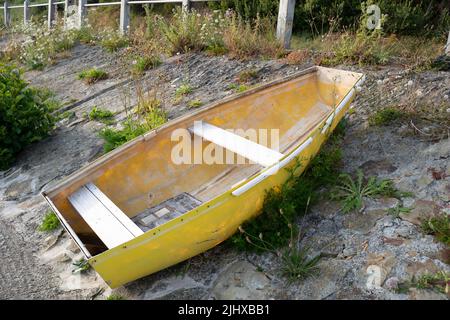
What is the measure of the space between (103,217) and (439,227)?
2.48 meters

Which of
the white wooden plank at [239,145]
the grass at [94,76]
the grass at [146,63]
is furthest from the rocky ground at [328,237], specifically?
the grass at [94,76]

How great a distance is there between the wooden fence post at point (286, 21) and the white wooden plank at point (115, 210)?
443 cm

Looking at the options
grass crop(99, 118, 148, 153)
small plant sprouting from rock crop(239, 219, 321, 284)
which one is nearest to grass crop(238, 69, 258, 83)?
grass crop(99, 118, 148, 153)

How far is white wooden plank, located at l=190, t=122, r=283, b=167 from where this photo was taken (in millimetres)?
3550

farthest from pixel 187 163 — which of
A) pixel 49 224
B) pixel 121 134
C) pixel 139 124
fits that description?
pixel 49 224

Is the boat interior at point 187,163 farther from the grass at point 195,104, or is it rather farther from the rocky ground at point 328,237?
the grass at point 195,104

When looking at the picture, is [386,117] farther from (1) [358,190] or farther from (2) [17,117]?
(2) [17,117]

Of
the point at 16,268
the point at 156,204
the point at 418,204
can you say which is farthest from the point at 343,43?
the point at 16,268

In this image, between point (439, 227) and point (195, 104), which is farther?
point (195, 104)

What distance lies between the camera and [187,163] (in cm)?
415

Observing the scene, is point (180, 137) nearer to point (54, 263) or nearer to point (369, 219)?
point (54, 263)

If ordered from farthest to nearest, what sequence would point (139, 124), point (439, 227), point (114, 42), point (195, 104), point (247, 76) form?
1. point (114, 42)
2. point (247, 76)
3. point (195, 104)
4. point (139, 124)
5. point (439, 227)

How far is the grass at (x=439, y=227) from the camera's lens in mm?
2878

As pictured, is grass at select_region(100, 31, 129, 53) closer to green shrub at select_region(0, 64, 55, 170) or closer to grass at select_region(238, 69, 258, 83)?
green shrub at select_region(0, 64, 55, 170)
